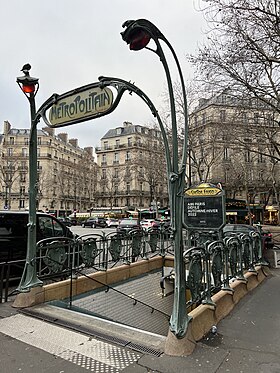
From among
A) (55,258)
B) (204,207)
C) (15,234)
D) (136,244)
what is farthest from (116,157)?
(55,258)

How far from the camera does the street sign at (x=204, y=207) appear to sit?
8328 millimetres

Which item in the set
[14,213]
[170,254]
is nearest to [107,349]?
[14,213]

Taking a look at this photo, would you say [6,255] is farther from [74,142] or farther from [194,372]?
[74,142]

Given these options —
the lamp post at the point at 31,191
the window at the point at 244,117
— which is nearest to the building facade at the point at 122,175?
the window at the point at 244,117

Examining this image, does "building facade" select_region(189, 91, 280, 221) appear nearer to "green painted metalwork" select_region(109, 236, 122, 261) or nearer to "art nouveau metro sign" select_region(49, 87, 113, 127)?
"green painted metalwork" select_region(109, 236, 122, 261)

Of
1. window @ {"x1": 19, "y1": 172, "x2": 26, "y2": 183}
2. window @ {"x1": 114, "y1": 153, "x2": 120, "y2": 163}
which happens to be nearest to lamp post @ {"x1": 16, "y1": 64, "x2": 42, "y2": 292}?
window @ {"x1": 19, "y1": 172, "x2": 26, "y2": 183}

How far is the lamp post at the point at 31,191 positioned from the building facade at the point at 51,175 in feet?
167

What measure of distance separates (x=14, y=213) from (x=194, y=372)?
5764mm

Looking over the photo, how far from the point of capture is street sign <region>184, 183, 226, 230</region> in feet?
27.3

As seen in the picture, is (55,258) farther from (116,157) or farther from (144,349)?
(116,157)

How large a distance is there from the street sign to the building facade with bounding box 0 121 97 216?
158 ft

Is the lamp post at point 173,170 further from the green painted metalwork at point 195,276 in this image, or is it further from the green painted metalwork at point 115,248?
the green painted metalwork at point 115,248

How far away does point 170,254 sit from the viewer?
10211mm

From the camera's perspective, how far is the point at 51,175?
6031cm
